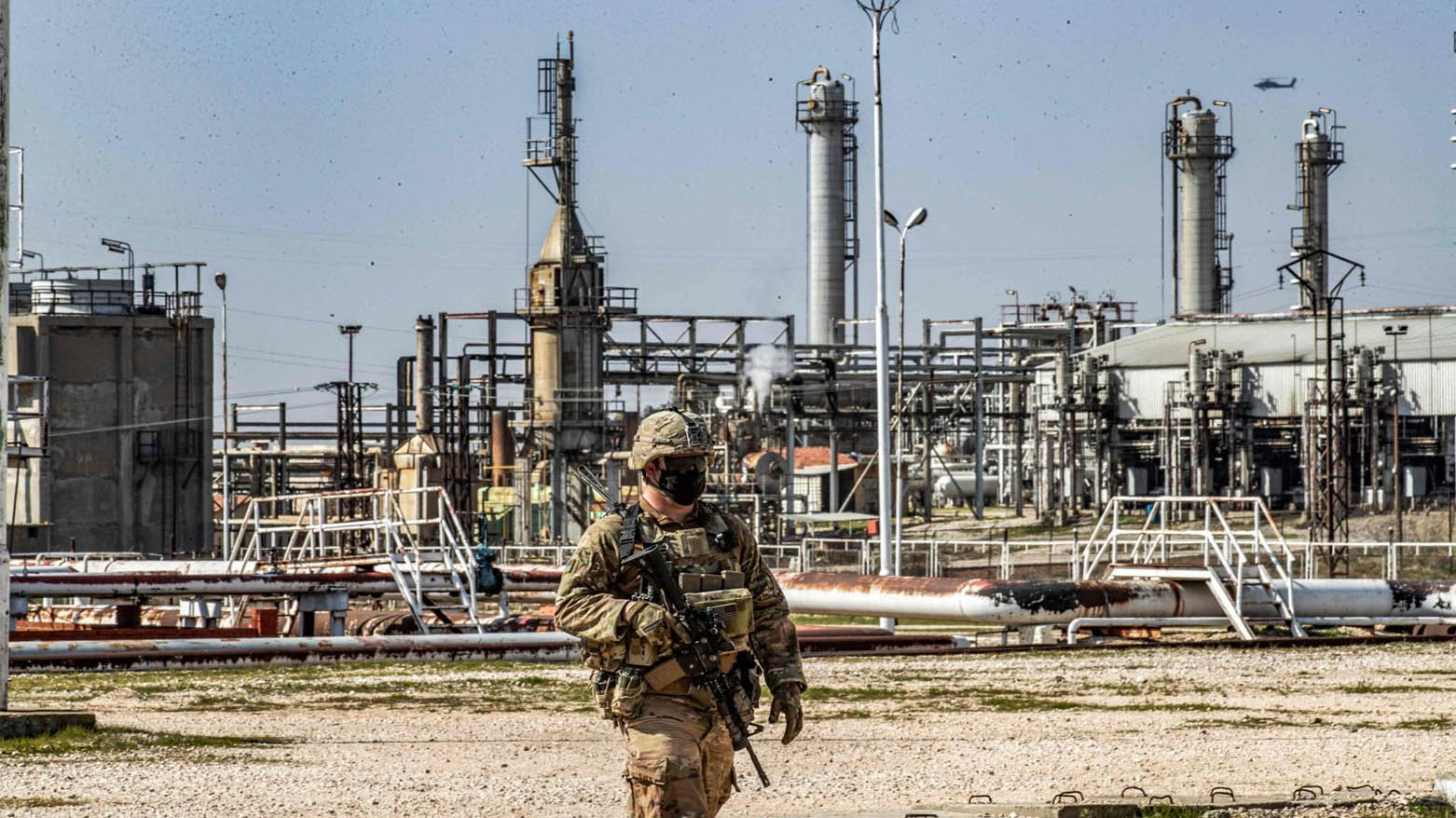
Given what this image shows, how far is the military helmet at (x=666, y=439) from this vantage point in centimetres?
762

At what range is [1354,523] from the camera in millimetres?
59062

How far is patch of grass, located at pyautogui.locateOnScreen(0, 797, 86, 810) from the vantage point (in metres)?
9.81

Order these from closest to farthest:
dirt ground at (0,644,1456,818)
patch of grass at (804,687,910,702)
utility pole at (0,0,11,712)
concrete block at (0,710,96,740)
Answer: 1. dirt ground at (0,644,1456,818)
2. concrete block at (0,710,96,740)
3. utility pole at (0,0,11,712)
4. patch of grass at (804,687,910,702)

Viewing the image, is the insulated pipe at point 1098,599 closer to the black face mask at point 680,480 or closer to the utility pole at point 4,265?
the utility pole at point 4,265

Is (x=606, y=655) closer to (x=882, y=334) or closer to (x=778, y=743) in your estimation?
(x=778, y=743)

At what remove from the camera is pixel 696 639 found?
24.6 ft

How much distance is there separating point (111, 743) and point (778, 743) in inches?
152

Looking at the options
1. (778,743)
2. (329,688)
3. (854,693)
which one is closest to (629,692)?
(778,743)

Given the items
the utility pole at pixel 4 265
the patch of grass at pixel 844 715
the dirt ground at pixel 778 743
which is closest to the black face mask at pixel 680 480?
the dirt ground at pixel 778 743

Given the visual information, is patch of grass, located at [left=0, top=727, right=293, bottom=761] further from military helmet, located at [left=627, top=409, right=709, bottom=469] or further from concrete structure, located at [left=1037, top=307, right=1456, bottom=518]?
concrete structure, located at [left=1037, top=307, right=1456, bottom=518]

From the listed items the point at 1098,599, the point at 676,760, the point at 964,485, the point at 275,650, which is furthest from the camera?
the point at 964,485

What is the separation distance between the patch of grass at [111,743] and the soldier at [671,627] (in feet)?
17.2

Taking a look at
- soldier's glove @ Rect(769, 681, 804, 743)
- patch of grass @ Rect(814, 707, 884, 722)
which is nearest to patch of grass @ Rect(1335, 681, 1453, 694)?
patch of grass @ Rect(814, 707, 884, 722)

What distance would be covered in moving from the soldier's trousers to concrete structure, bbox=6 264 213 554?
2156 inches
